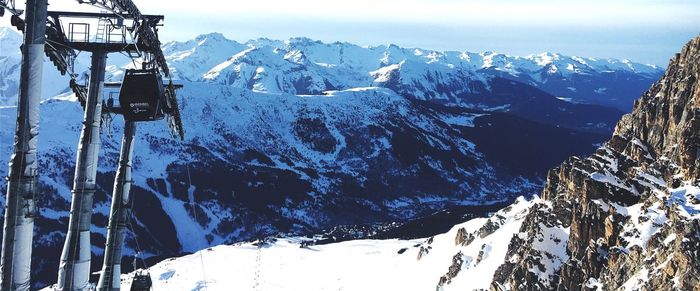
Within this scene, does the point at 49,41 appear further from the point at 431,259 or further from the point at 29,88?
the point at 431,259

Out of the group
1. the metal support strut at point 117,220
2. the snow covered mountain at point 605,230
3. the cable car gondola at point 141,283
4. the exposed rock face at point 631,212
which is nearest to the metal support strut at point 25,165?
the metal support strut at point 117,220

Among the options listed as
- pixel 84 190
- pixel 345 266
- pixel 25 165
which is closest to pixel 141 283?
pixel 84 190

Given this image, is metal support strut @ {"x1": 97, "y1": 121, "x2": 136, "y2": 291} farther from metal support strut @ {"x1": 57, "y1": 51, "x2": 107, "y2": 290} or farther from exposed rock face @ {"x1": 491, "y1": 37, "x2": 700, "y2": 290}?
exposed rock face @ {"x1": 491, "y1": 37, "x2": 700, "y2": 290}

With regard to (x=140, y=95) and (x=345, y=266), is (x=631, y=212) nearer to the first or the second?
(x=140, y=95)

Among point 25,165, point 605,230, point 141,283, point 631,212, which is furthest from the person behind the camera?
point 605,230

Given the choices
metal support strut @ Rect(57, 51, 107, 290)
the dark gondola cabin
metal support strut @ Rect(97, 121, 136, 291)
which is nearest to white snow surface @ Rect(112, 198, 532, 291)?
metal support strut @ Rect(97, 121, 136, 291)

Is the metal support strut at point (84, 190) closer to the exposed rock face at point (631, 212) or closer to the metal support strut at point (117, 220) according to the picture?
the metal support strut at point (117, 220)
